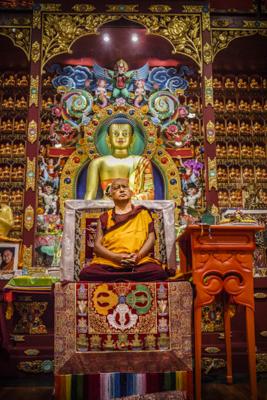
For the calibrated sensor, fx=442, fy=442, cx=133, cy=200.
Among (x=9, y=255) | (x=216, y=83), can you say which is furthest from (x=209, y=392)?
(x=216, y=83)

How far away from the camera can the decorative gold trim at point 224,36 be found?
223 inches

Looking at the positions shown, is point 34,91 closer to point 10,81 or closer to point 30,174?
point 10,81

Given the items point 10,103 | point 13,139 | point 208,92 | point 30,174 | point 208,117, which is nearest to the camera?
point 30,174

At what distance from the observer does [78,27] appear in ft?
18.3

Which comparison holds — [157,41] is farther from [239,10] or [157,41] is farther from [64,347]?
[64,347]

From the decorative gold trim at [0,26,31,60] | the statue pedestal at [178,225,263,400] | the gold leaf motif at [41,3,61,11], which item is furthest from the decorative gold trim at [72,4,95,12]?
the statue pedestal at [178,225,263,400]

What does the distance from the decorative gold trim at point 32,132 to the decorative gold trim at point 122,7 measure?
1780 mm

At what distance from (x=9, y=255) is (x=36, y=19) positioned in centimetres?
300

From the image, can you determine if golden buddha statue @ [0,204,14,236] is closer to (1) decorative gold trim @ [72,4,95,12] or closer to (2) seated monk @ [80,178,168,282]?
(2) seated monk @ [80,178,168,282]

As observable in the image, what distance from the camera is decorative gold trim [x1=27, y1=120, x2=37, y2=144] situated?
204 inches

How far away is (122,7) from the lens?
563 cm

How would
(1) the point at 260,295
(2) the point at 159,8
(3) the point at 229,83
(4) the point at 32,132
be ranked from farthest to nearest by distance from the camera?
(3) the point at 229,83 → (2) the point at 159,8 → (4) the point at 32,132 → (1) the point at 260,295

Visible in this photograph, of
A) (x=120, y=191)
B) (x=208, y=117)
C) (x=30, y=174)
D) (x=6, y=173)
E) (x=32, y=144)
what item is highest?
(x=208, y=117)

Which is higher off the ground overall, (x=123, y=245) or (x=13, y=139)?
(x=13, y=139)
